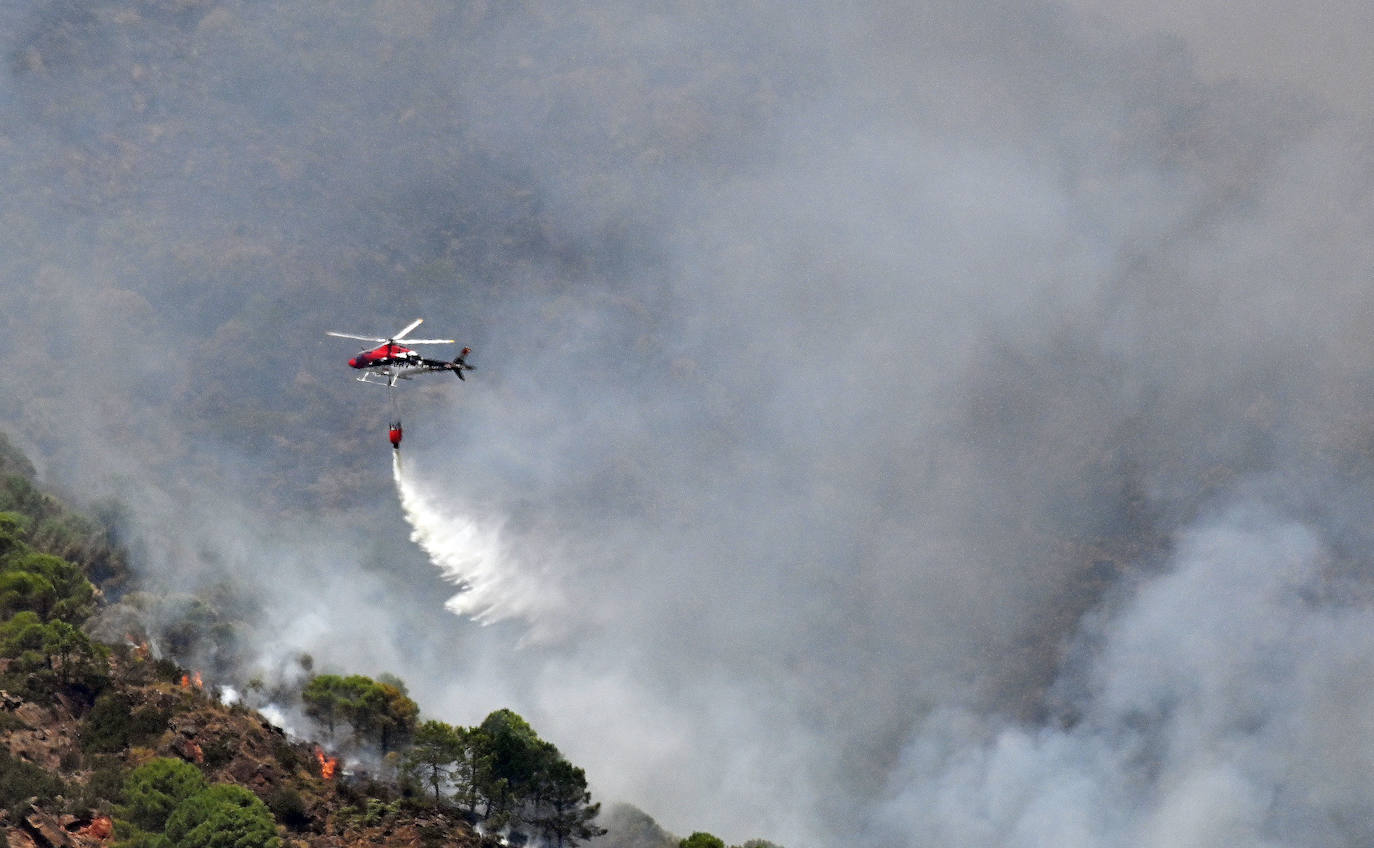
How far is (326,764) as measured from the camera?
120 metres

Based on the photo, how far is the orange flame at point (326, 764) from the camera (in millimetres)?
116188

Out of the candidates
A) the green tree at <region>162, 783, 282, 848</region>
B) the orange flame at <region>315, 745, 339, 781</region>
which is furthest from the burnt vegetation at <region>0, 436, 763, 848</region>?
the orange flame at <region>315, 745, 339, 781</region>

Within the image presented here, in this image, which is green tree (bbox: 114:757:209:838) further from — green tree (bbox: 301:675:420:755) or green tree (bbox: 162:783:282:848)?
green tree (bbox: 301:675:420:755)

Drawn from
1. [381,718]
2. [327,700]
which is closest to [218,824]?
[381,718]

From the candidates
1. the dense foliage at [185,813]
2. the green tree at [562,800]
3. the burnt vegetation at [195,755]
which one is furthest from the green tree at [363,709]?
the dense foliage at [185,813]

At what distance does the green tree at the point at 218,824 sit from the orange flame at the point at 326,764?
17.8m

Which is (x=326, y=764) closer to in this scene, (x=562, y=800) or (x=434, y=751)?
(x=434, y=751)

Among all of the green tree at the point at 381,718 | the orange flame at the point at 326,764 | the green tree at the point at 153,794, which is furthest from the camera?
the green tree at the point at 381,718

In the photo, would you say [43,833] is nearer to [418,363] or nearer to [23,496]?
[418,363]

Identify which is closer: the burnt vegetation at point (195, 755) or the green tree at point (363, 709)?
the burnt vegetation at point (195, 755)

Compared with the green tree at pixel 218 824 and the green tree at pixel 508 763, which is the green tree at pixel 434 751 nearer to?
the green tree at pixel 508 763

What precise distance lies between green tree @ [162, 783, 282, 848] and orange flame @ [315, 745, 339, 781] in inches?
701

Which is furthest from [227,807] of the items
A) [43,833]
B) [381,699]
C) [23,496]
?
[23,496]

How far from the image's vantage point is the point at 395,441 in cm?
12219
